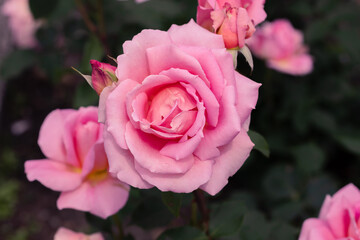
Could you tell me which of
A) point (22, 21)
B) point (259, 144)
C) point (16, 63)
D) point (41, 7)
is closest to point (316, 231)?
point (259, 144)

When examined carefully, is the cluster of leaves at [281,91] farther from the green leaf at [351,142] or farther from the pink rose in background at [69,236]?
the pink rose in background at [69,236]

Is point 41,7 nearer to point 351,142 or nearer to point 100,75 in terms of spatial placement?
point 100,75

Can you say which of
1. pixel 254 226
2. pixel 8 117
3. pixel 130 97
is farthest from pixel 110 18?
pixel 8 117

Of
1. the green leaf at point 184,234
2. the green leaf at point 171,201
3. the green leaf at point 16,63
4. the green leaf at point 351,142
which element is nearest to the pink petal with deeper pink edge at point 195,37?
the green leaf at point 171,201

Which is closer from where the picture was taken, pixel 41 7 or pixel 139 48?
pixel 139 48

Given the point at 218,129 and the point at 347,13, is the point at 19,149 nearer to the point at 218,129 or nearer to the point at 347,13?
the point at 347,13

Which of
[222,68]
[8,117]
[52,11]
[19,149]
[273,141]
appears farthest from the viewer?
[8,117]

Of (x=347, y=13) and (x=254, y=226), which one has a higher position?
(x=347, y=13)

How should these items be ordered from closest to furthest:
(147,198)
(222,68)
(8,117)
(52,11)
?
(222,68) < (147,198) < (52,11) < (8,117)
